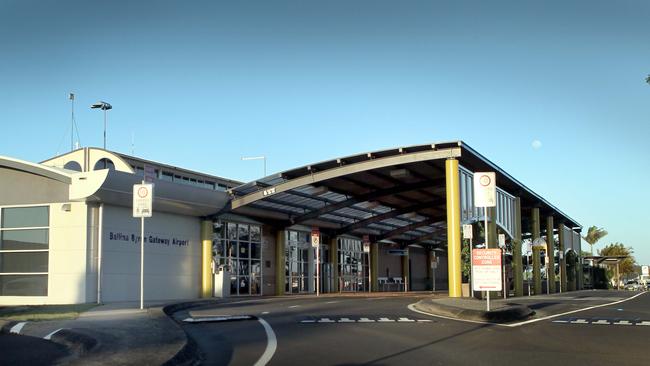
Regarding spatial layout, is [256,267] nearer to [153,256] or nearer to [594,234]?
[153,256]

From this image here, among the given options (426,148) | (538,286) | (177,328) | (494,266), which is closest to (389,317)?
(494,266)

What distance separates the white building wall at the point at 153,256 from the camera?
27391 mm

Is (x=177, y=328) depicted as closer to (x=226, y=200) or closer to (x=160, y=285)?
(x=160, y=285)

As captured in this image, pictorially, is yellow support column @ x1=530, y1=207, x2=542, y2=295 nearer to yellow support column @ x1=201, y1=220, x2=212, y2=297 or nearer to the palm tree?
yellow support column @ x1=201, y1=220, x2=212, y2=297

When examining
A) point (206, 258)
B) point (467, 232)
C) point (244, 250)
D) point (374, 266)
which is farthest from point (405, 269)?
point (467, 232)

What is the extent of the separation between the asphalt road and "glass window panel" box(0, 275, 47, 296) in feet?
43.0

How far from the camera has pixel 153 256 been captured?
97.8ft

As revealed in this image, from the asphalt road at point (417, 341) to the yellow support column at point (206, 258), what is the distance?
14.6 m

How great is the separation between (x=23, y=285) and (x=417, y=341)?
20926 millimetres

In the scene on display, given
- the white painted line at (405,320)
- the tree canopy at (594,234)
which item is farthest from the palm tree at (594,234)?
the white painted line at (405,320)

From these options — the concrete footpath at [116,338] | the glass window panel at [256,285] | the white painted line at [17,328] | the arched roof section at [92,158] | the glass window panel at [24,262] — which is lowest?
the glass window panel at [256,285]

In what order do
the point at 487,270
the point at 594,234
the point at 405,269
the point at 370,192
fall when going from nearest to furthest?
the point at 487,270 → the point at 370,192 → the point at 405,269 → the point at 594,234

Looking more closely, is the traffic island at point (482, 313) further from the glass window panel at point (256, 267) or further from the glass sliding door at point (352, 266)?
the glass sliding door at point (352, 266)

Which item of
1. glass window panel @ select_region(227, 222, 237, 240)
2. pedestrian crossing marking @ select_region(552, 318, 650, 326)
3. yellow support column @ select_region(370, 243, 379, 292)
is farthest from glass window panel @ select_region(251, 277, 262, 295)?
pedestrian crossing marking @ select_region(552, 318, 650, 326)
